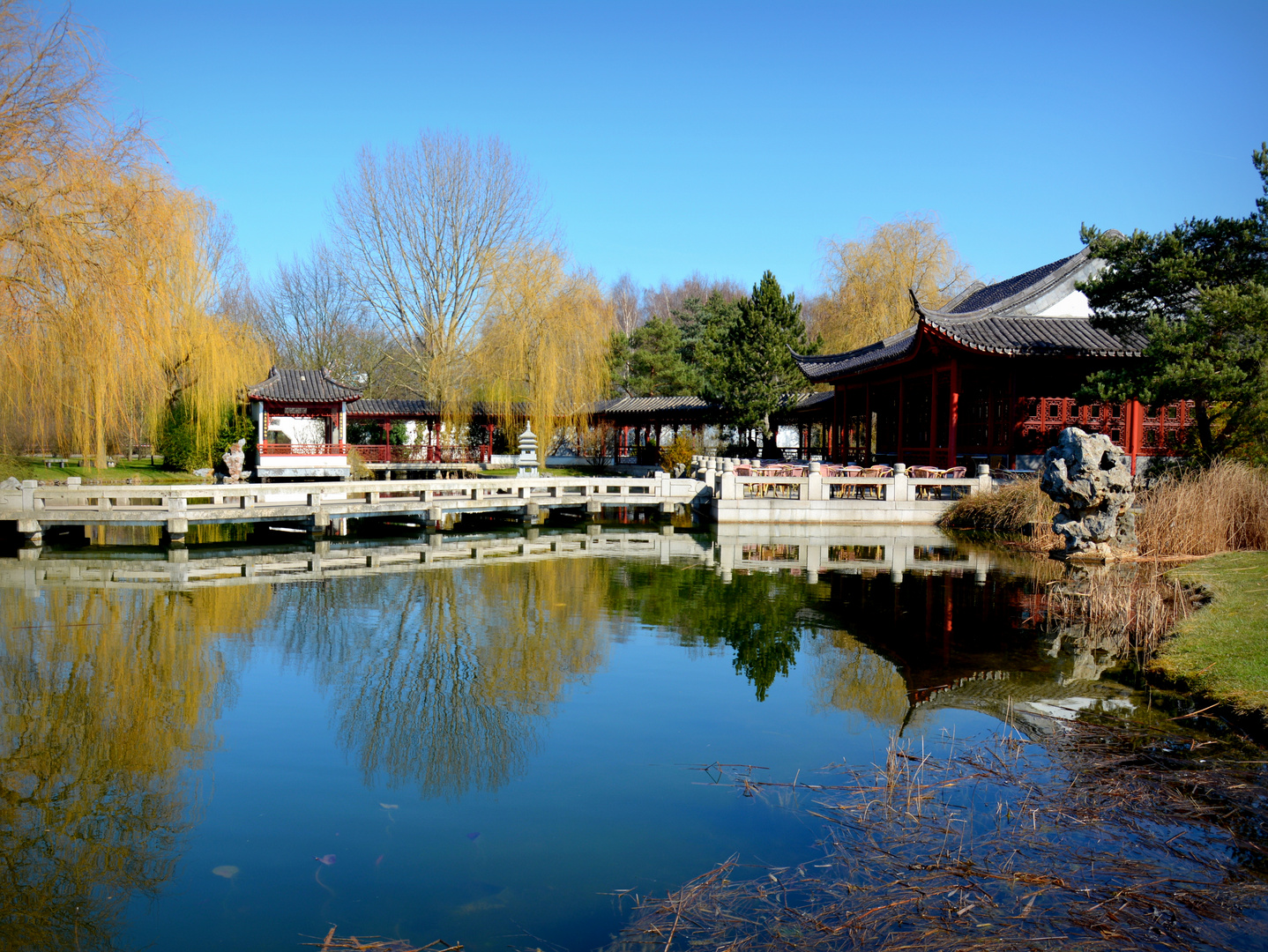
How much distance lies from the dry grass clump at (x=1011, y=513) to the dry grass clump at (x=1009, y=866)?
873 cm

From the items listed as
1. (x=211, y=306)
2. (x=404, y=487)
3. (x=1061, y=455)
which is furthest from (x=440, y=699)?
(x=211, y=306)

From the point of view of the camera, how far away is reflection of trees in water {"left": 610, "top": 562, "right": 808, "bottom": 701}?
7.14 meters

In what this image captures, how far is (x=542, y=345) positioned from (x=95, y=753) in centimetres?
2125

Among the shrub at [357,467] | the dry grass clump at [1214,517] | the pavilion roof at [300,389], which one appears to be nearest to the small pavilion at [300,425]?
the pavilion roof at [300,389]

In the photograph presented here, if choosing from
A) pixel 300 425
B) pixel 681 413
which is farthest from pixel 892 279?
pixel 300 425

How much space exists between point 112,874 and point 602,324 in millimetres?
24209

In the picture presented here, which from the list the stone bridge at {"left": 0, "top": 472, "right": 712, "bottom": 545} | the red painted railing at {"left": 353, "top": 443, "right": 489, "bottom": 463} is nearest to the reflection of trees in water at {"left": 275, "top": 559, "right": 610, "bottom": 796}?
the stone bridge at {"left": 0, "top": 472, "right": 712, "bottom": 545}

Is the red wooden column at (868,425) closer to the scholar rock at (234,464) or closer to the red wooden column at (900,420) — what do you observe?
the red wooden column at (900,420)

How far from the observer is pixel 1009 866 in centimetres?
357

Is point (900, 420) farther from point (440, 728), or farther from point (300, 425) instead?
point (300, 425)

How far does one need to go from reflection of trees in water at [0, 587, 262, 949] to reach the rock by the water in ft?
30.7

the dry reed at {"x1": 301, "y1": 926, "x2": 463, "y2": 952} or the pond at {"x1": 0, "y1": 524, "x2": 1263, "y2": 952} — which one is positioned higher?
the pond at {"x1": 0, "y1": 524, "x2": 1263, "y2": 952}

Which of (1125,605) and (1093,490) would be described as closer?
(1125,605)

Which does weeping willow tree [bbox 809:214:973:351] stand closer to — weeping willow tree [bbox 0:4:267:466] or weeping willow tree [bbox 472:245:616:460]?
weeping willow tree [bbox 472:245:616:460]
